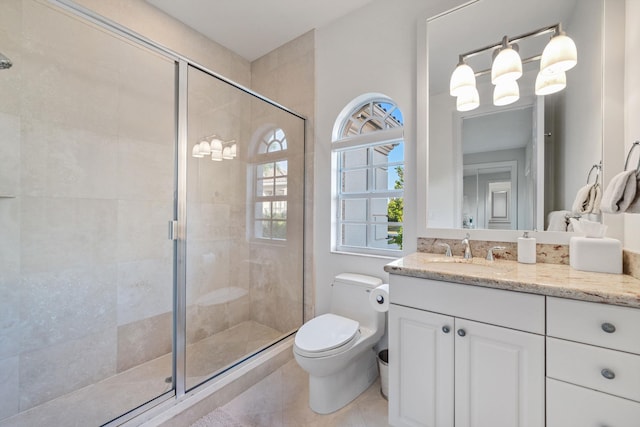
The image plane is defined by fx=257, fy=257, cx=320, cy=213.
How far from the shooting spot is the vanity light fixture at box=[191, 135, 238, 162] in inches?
70.5

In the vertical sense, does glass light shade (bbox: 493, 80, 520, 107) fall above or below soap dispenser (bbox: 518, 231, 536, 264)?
above

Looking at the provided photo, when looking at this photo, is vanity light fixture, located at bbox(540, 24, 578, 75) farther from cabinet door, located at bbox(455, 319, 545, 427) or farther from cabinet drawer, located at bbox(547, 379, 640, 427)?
cabinet drawer, located at bbox(547, 379, 640, 427)

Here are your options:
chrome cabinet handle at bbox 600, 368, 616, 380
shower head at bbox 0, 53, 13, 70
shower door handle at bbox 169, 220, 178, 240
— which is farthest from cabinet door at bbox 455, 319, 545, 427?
shower head at bbox 0, 53, 13, 70

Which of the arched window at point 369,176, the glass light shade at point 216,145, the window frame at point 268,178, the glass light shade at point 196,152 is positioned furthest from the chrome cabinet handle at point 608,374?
the glass light shade at point 216,145

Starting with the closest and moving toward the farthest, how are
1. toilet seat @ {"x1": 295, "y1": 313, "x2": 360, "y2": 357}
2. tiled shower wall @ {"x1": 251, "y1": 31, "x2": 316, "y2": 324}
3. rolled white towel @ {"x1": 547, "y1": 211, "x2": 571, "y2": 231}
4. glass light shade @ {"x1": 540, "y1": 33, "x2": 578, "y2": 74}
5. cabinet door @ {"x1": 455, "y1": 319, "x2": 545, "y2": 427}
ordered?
cabinet door @ {"x1": 455, "y1": 319, "x2": 545, "y2": 427}, glass light shade @ {"x1": 540, "y1": 33, "x2": 578, "y2": 74}, rolled white towel @ {"x1": 547, "y1": 211, "x2": 571, "y2": 231}, toilet seat @ {"x1": 295, "y1": 313, "x2": 360, "y2": 357}, tiled shower wall @ {"x1": 251, "y1": 31, "x2": 316, "y2": 324}

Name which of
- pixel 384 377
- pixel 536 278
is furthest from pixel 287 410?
pixel 536 278

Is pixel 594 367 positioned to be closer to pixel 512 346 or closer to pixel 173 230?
pixel 512 346

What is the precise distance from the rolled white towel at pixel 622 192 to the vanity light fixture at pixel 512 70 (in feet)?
1.92

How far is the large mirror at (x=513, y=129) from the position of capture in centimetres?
123

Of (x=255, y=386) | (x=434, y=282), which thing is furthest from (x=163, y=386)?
(x=434, y=282)

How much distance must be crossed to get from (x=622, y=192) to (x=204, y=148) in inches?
85.8

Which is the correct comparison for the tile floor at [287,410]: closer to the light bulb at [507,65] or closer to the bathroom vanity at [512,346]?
the bathroom vanity at [512,346]

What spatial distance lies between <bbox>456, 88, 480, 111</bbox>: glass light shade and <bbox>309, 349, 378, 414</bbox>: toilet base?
5.31 feet

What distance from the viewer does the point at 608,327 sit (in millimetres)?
792
